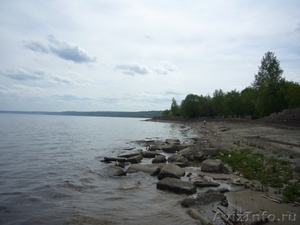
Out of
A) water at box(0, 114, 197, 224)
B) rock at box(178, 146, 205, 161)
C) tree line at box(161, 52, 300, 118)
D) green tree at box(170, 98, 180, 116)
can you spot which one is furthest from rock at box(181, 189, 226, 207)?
green tree at box(170, 98, 180, 116)

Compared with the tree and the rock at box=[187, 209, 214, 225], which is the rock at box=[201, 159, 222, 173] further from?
the tree

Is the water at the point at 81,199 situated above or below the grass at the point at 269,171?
below

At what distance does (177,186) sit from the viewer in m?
9.46

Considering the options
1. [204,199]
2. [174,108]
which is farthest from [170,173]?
[174,108]

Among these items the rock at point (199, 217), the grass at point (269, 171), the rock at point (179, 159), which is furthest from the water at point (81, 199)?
the grass at point (269, 171)

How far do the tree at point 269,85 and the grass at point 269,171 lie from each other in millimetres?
40973

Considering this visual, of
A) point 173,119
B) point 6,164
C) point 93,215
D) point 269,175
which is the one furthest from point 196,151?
point 173,119

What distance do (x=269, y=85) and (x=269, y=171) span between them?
47.4m

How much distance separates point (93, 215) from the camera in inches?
297

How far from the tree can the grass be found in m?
41.0

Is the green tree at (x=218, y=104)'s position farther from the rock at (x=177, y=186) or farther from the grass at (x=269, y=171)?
the rock at (x=177, y=186)

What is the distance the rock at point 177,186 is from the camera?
9.24m

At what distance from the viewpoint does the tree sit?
5003cm

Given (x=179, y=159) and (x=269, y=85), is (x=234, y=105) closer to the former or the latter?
(x=269, y=85)
